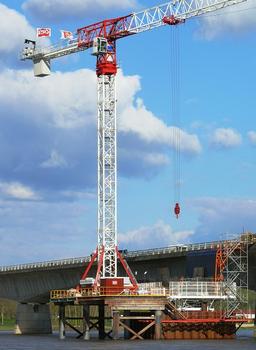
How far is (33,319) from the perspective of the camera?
6398 inches

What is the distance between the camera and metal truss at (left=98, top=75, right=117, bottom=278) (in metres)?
132

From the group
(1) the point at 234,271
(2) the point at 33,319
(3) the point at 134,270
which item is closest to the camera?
(1) the point at 234,271

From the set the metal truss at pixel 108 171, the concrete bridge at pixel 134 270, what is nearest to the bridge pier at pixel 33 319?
the concrete bridge at pixel 134 270

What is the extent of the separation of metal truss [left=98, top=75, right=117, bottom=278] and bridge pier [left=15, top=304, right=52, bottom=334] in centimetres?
3079

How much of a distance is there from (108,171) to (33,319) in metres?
38.6

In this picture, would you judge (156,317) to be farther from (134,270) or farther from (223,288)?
(134,270)

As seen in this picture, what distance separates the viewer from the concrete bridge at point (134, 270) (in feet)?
422

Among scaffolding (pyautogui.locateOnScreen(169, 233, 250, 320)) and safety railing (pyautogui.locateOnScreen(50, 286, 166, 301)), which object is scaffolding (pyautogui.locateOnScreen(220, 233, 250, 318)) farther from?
safety railing (pyautogui.locateOnScreen(50, 286, 166, 301))

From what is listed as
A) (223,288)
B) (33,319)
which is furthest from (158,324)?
(33,319)

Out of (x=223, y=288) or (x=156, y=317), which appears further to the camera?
(x=223, y=288)

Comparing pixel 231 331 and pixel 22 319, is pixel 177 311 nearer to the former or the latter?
pixel 231 331

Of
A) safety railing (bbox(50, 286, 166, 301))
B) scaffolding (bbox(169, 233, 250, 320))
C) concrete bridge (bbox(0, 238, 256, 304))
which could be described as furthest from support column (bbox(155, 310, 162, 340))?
concrete bridge (bbox(0, 238, 256, 304))

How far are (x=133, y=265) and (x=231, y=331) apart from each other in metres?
26.7

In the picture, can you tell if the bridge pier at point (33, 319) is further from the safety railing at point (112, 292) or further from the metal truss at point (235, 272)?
the metal truss at point (235, 272)
